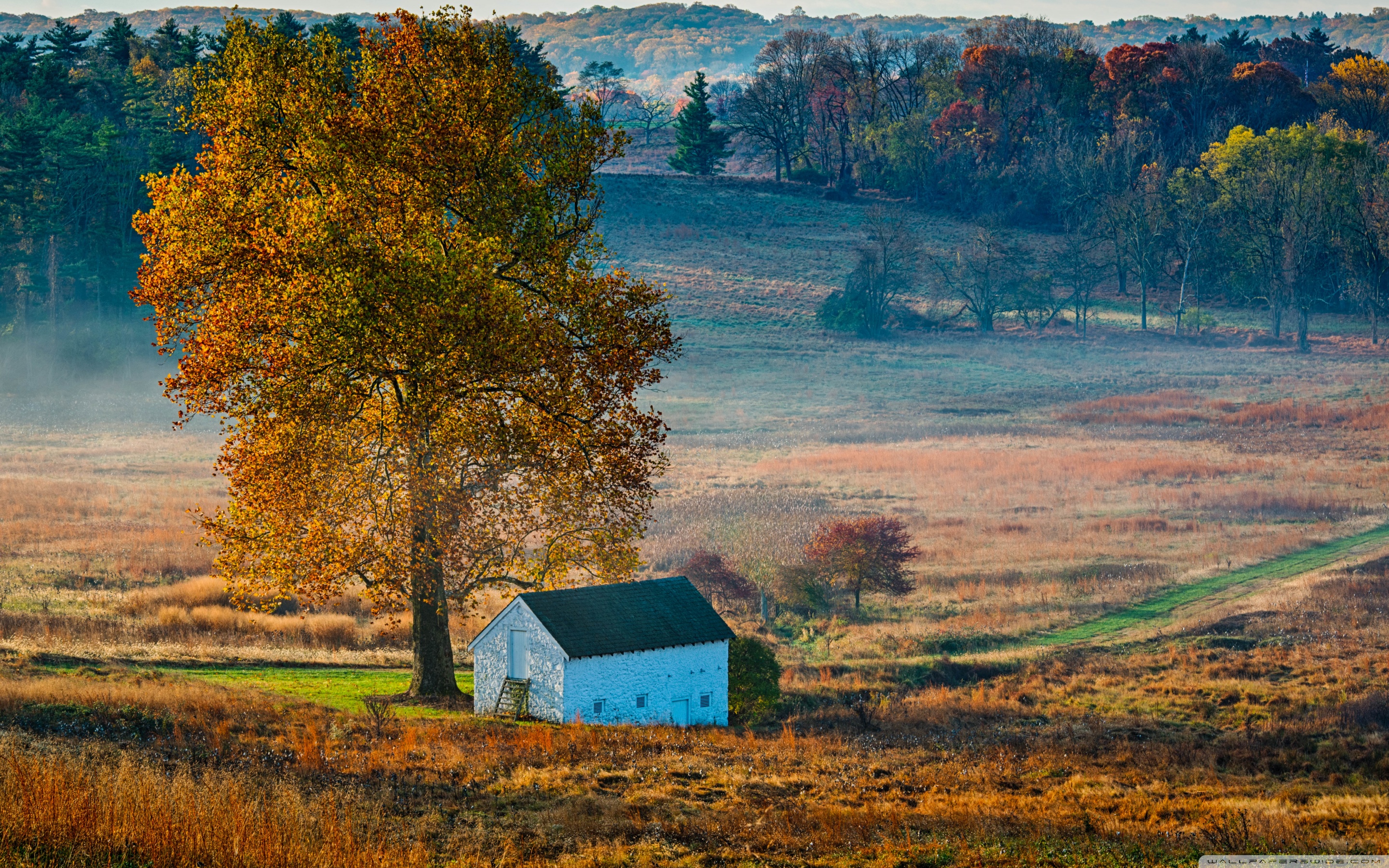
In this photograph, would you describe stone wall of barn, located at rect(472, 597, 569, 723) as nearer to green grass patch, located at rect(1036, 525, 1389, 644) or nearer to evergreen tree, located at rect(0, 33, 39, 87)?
green grass patch, located at rect(1036, 525, 1389, 644)

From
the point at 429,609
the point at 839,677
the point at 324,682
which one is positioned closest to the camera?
the point at 429,609

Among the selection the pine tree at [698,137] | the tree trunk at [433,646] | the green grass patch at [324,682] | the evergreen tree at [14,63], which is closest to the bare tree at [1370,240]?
the pine tree at [698,137]

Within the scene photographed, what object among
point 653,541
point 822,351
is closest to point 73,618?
point 653,541

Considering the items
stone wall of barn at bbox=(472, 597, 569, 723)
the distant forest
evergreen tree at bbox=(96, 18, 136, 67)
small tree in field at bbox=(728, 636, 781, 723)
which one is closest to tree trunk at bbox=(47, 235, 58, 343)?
the distant forest

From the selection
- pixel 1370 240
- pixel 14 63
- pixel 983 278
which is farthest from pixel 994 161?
pixel 14 63

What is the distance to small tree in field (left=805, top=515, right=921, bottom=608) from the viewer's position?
4412 cm

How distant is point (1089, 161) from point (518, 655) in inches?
4900

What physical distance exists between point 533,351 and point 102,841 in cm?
1459

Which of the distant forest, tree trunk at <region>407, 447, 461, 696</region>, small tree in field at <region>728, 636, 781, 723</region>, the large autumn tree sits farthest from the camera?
the distant forest

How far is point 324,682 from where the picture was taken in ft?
98.0

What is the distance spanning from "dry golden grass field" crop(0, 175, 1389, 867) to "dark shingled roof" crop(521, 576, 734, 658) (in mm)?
2285

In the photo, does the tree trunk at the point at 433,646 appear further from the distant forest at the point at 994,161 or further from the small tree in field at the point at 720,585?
the distant forest at the point at 994,161

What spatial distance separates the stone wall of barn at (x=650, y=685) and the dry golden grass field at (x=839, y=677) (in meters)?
1.68

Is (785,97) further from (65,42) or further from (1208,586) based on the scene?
(1208,586)
